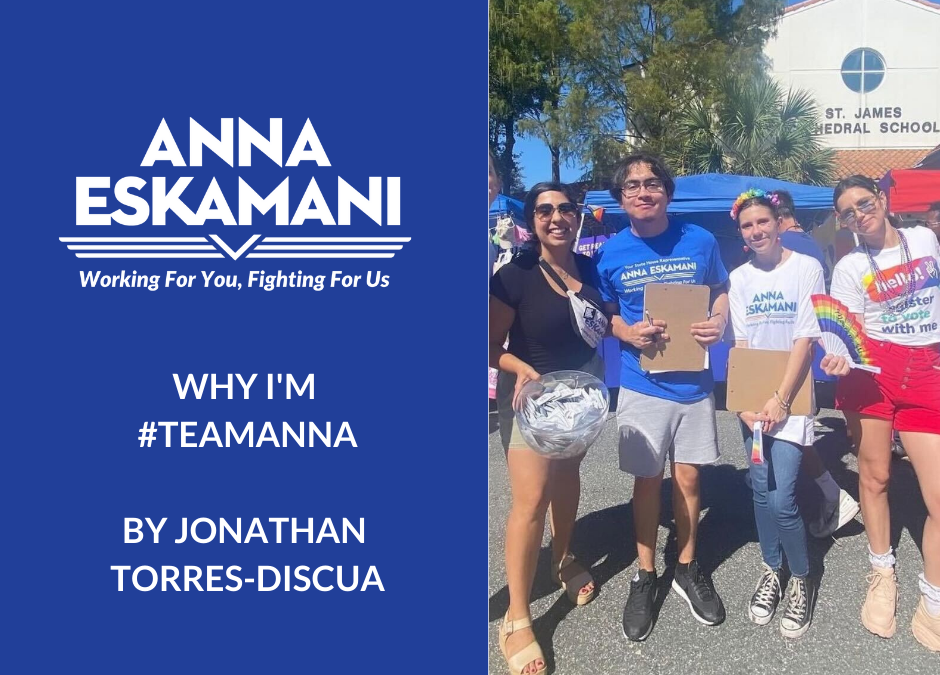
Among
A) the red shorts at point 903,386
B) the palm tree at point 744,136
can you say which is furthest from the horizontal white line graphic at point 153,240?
the palm tree at point 744,136

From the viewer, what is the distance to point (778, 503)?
2.25 meters

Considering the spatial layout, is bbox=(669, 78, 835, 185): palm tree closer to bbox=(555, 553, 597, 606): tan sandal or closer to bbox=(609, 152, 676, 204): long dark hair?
bbox=(609, 152, 676, 204): long dark hair

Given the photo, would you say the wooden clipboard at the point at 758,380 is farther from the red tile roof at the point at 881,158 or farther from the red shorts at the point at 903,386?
the red tile roof at the point at 881,158

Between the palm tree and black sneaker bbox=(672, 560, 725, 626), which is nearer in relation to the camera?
black sneaker bbox=(672, 560, 725, 626)

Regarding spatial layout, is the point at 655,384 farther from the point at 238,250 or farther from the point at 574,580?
the point at 238,250

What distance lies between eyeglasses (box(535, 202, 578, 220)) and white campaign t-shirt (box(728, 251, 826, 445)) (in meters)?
0.56

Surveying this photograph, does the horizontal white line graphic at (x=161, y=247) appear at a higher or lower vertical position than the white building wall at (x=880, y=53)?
lower

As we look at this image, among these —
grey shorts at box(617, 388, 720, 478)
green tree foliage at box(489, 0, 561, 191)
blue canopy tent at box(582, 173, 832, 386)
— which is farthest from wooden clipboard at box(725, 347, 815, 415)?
blue canopy tent at box(582, 173, 832, 386)

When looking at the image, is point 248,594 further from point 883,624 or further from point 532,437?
point 883,624

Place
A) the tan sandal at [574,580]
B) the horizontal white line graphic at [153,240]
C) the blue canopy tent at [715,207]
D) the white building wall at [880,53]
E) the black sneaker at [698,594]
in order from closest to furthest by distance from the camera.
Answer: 1. the horizontal white line graphic at [153,240]
2. the black sneaker at [698,594]
3. the tan sandal at [574,580]
4. the blue canopy tent at [715,207]
5. the white building wall at [880,53]

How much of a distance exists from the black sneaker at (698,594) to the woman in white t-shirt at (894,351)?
44 cm

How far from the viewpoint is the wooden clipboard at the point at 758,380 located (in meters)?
2.05

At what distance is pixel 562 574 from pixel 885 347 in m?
1.28

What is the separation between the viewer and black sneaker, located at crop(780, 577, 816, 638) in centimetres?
222
